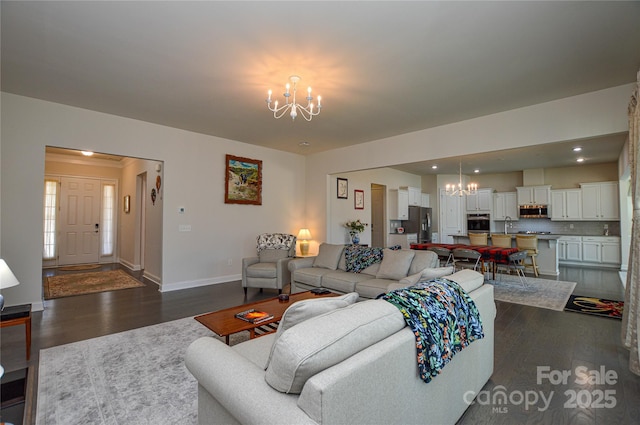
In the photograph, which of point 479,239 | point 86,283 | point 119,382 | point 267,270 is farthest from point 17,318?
point 479,239

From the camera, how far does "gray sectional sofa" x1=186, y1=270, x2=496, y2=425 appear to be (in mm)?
1016

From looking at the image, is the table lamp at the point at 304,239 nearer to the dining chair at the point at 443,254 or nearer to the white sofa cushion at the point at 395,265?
the dining chair at the point at 443,254

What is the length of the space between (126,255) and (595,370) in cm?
896

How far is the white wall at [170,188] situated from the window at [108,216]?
4.37m

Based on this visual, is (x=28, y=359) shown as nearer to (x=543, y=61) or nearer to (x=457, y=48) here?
(x=457, y=48)

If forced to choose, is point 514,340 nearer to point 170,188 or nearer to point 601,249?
point 170,188

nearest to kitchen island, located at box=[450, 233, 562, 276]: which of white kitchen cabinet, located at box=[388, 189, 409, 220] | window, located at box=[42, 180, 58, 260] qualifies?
white kitchen cabinet, located at box=[388, 189, 409, 220]

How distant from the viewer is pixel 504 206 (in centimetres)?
910

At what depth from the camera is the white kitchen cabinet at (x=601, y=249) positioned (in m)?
7.41

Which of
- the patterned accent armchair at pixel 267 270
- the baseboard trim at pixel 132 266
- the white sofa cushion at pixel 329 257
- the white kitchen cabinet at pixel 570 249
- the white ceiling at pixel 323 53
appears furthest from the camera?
the white kitchen cabinet at pixel 570 249

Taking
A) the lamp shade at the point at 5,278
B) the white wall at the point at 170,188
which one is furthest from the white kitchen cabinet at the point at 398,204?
the lamp shade at the point at 5,278

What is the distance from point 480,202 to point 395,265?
22.8ft

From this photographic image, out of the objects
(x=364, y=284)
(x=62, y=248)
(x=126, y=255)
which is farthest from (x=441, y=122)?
(x=62, y=248)

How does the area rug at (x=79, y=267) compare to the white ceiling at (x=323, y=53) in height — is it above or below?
below
